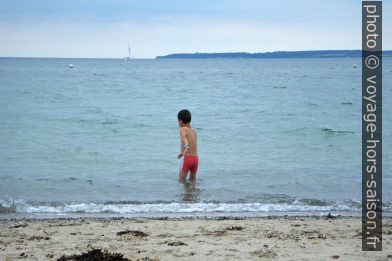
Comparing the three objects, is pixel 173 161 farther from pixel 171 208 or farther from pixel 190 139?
pixel 171 208

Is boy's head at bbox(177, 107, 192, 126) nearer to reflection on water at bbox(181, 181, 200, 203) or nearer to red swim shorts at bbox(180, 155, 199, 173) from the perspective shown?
red swim shorts at bbox(180, 155, 199, 173)

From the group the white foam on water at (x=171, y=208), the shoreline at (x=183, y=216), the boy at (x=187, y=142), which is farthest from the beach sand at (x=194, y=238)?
the boy at (x=187, y=142)

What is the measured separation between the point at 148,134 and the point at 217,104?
33.6 ft

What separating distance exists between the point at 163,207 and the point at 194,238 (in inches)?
A: 93.4

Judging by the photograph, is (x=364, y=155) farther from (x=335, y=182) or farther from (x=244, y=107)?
(x=244, y=107)

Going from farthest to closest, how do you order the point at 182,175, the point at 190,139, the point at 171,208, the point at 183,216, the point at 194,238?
1. the point at 182,175
2. the point at 190,139
3. the point at 171,208
4. the point at 183,216
5. the point at 194,238

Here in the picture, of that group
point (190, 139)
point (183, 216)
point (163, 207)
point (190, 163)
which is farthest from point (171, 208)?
point (190, 139)

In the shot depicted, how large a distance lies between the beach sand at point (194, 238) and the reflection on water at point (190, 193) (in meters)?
1.61

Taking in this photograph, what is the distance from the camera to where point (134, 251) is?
5281mm

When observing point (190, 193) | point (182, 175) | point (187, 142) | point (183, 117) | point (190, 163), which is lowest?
point (190, 193)

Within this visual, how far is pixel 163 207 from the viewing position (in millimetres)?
8234

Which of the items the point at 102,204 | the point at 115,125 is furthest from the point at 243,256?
the point at 115,125

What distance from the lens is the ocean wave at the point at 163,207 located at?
8047mm

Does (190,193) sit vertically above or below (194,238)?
below
